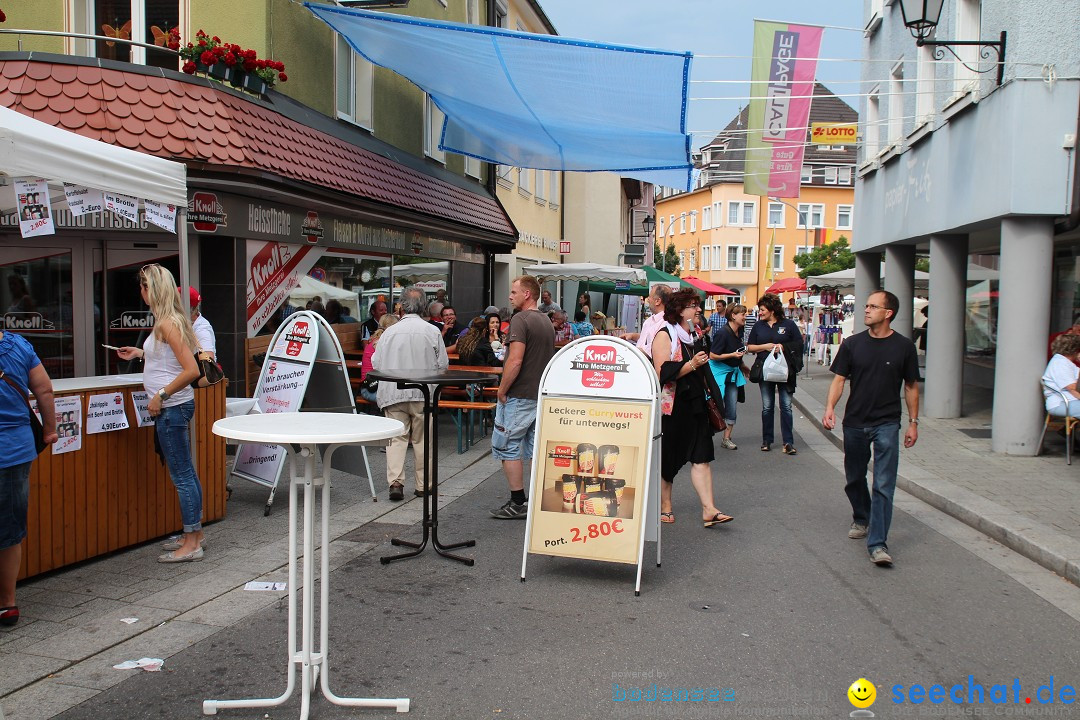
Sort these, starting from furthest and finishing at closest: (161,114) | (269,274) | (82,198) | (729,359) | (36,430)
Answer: (729,359) < (269,274) < (161,114) < (82,198) < (36,430)

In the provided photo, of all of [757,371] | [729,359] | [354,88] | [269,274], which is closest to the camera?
[269,274]

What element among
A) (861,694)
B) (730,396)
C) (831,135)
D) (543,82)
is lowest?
(861,694)

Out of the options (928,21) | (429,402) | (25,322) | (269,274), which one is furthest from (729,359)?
(25,322)

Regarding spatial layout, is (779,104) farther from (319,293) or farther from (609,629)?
(609,629)

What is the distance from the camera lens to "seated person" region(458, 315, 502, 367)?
1167 cm

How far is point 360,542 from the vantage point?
6.58m

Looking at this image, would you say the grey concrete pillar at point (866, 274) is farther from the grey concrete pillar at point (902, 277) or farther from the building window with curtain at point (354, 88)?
the building window with curtain at point (354, 88)

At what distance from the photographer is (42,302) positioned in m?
9.10

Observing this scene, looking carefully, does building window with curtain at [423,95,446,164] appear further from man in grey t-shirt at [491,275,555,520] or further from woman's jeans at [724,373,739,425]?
man in grey t-shirt at [491,275,555,520]

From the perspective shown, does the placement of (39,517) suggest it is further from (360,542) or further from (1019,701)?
(1019,701)

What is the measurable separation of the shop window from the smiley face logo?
808 centimetres

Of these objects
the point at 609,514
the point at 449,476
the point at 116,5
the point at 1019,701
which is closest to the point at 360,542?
the point at 609,514

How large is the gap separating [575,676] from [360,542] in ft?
9.05

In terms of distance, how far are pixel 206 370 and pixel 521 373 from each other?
2.29m
